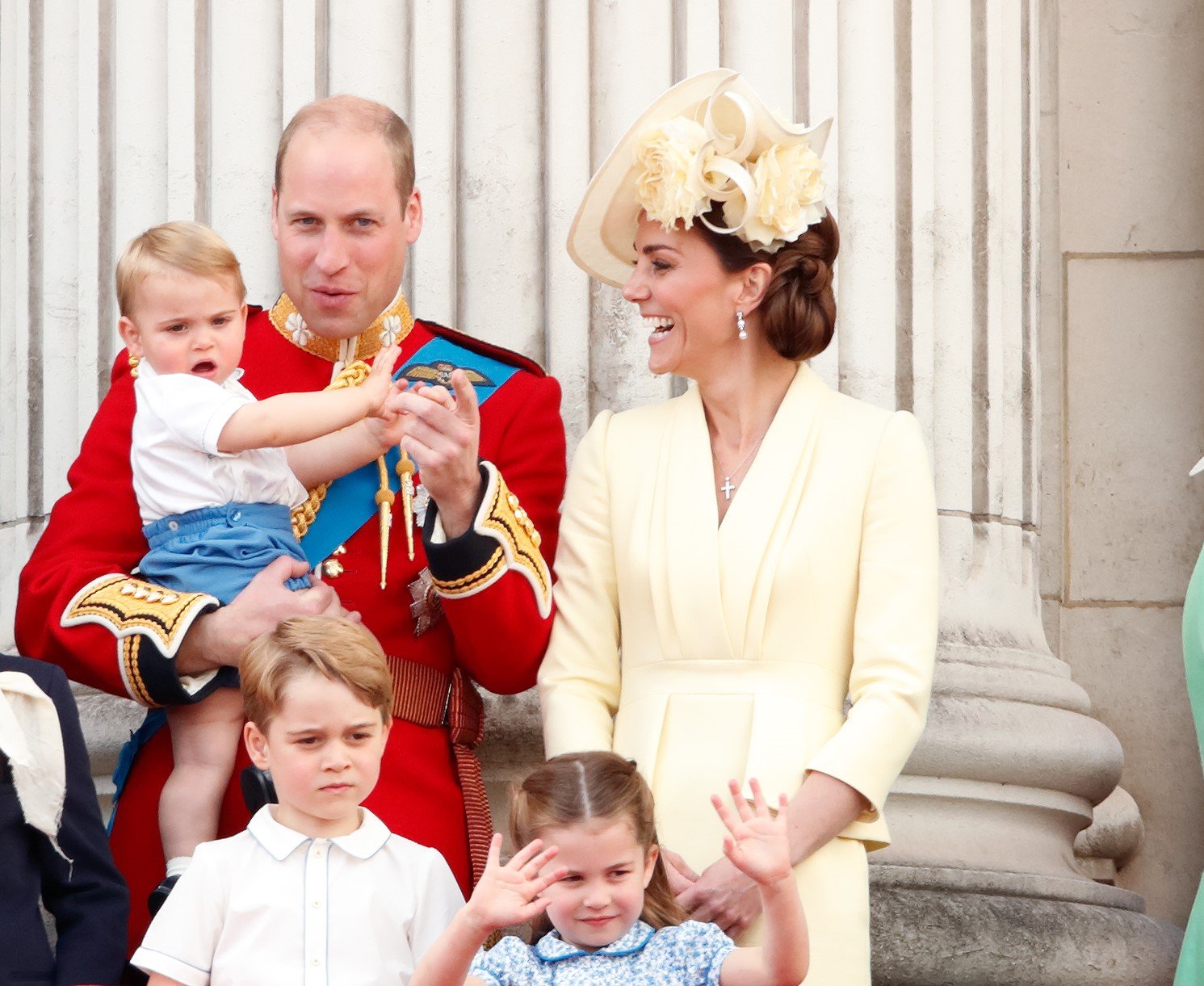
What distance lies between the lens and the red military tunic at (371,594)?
11.9ft

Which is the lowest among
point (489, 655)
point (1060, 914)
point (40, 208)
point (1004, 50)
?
point (1060, 914)

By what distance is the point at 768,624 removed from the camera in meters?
3.62

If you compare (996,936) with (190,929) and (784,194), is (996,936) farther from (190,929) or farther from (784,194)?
(190,929)

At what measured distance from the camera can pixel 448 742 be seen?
3.86 metres

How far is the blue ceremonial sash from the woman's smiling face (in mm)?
364

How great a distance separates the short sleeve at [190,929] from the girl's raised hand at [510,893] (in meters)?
0.43

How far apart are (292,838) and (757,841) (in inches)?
26.8

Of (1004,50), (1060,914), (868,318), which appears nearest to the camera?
(1060,914)

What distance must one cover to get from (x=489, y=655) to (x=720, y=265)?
77cm

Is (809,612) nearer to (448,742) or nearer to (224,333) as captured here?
(448,742)

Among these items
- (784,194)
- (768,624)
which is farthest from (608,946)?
(784,194)

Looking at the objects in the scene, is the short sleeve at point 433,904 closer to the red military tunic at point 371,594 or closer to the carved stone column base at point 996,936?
the red military tunic at point 371,594

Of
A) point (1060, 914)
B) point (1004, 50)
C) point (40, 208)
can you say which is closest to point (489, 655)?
point (1060, 914)

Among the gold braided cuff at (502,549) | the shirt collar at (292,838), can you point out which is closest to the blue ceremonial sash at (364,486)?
the gold braided cuff at (502,549)
